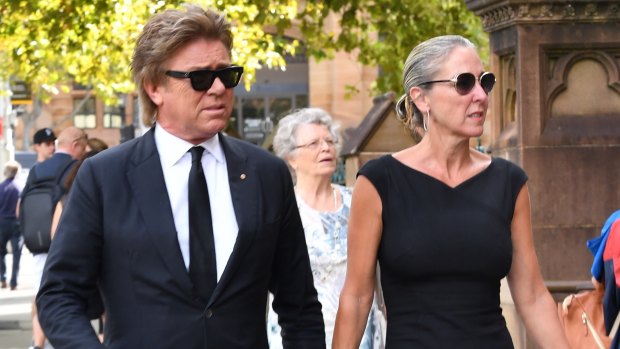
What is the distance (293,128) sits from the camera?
8.38m

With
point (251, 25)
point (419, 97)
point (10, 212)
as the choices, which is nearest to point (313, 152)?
point (419, 97)

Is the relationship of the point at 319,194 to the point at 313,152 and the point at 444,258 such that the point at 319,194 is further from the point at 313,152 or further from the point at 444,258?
the point at 444,258

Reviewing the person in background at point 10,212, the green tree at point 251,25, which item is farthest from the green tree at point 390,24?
the person in background at point 10,212

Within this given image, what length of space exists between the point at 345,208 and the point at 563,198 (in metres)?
2.22

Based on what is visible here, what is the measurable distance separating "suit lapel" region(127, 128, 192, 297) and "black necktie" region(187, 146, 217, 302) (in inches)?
1.6

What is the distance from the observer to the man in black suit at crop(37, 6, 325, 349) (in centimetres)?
428

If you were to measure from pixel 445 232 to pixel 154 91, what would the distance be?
3.92 ft

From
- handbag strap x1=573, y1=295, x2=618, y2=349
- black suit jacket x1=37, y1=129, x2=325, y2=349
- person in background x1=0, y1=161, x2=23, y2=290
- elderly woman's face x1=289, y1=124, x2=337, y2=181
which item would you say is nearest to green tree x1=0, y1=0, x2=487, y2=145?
person in background x1=0, y1=161, x2=23, y2=290

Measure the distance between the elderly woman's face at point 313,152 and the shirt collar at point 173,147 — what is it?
12.1ft

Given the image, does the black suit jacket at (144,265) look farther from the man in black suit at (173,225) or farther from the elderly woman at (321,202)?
the elderly woman at (321,202)

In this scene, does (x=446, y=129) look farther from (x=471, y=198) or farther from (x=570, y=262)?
(x=570, y=262)

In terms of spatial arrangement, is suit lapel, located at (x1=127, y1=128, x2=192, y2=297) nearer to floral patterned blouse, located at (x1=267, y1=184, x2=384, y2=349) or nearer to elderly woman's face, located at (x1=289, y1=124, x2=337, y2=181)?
floral patterned blouse, located at (x1=267, y1=184, x2=384, y2=349)

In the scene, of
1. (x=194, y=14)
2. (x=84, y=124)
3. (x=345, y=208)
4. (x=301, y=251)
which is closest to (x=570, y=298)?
(x=345, y=208)

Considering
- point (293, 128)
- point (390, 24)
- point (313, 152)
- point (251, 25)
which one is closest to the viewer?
point (313, 152)
